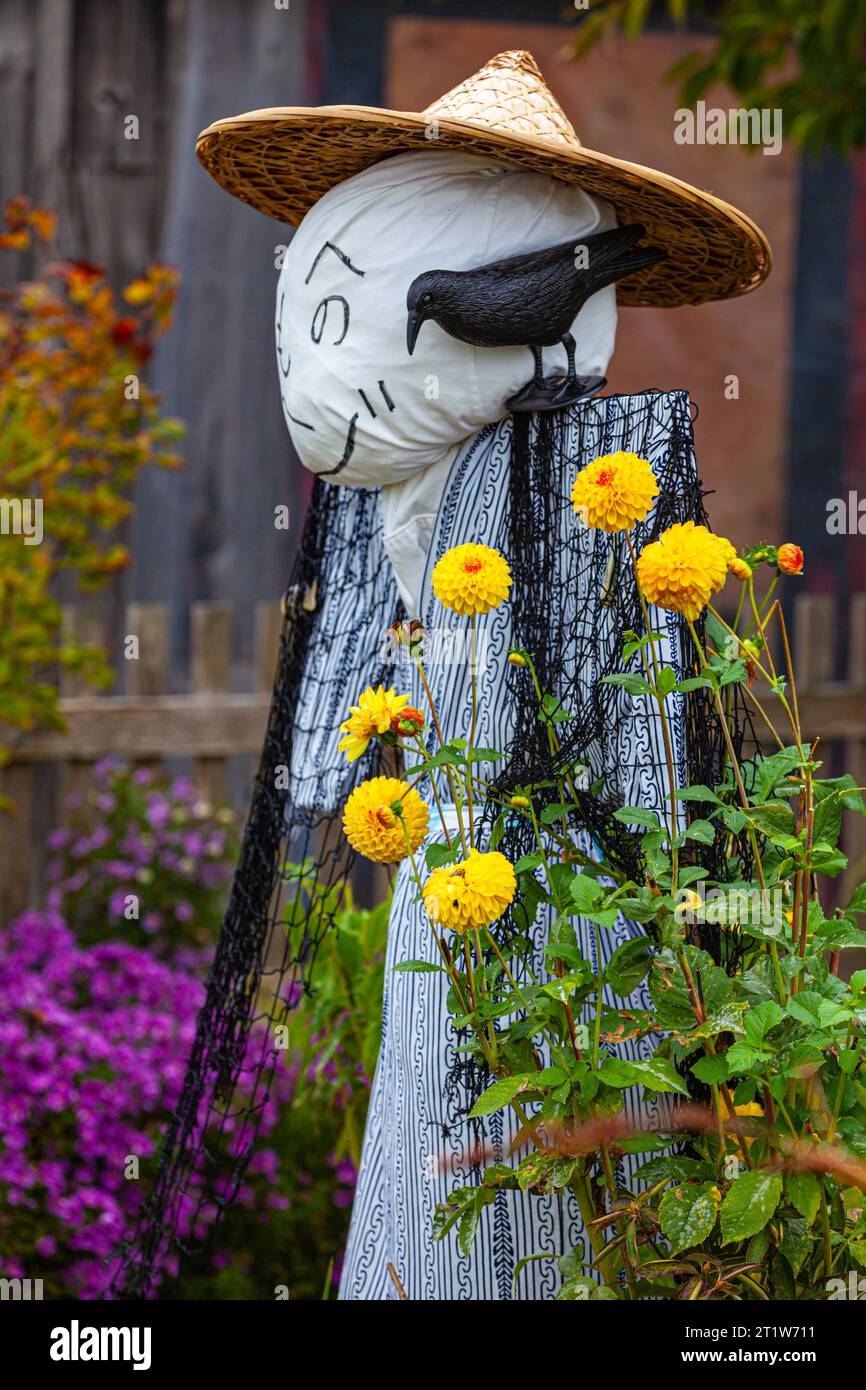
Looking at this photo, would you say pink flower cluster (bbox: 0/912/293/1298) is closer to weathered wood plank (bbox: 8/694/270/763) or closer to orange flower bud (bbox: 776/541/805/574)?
weathered wood plank (bbox: 8/694/270/763)

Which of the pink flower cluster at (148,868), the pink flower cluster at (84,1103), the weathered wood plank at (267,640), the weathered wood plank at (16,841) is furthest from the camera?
the weathered wood plank at (267,640)

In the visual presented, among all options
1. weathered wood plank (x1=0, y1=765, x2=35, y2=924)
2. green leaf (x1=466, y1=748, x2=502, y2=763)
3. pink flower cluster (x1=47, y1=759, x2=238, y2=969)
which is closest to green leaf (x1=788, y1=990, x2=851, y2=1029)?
green leaf (x1=466, y1=748, x2=502, y2=763)

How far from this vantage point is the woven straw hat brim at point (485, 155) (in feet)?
4.62

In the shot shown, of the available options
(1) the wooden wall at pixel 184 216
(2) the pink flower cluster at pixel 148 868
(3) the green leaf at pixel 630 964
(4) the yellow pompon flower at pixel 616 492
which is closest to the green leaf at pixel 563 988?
(3) the green leaf at pixel 630 964

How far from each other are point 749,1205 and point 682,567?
53cm

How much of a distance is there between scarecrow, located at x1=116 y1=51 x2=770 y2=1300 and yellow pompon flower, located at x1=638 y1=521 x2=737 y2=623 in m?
0.15

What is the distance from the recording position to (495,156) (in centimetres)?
146

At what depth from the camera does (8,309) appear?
3.63 meters

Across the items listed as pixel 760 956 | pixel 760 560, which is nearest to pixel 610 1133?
pixel 760 956

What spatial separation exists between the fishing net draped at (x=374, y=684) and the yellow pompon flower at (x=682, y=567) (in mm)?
152

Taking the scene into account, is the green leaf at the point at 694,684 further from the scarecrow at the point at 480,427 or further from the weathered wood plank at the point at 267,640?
the weathered wood plank at the point at 267,640

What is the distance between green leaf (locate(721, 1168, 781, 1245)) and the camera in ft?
3.80

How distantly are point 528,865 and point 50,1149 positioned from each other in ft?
4.53

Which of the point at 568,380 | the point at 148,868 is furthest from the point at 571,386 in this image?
the point at 148,868
